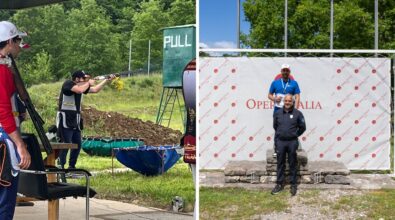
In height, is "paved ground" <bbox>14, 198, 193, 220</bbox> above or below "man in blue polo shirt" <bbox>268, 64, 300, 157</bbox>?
below

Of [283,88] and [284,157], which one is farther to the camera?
[283,88]

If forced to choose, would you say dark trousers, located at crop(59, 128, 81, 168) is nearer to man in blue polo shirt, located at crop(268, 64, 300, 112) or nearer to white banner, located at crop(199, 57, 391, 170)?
white banner, located at crop(199, 57, 391, 170)

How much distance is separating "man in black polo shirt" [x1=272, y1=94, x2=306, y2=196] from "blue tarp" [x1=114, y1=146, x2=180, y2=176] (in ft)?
9.92

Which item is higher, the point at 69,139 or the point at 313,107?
the point at 313,107

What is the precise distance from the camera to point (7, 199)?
3.74 meters

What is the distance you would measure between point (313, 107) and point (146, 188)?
178 cm

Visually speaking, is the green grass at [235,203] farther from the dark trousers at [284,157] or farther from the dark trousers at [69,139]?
the dark trousers at [69,139]

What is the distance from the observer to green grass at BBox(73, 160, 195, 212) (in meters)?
6.40

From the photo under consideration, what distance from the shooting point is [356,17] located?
4.85 metres

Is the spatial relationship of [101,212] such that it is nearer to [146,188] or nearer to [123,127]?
[146,188]

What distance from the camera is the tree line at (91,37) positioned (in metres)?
29.2

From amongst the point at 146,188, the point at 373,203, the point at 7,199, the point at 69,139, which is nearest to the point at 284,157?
the point at 373,203

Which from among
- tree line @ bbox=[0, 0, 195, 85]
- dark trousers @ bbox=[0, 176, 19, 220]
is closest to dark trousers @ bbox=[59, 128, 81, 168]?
dark trousers @ bbox=[0, 176, 19, 220]

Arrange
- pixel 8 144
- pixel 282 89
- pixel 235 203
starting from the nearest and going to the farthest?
1. pixel 8 144
2. pixel 235 203
3. pixel 282 89
